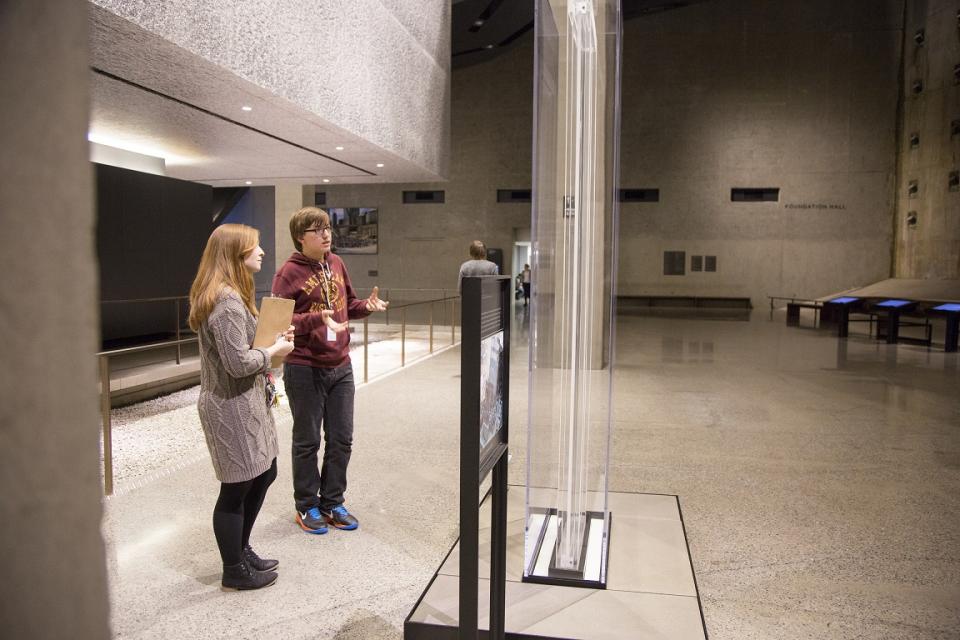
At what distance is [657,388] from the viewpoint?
27.7ft

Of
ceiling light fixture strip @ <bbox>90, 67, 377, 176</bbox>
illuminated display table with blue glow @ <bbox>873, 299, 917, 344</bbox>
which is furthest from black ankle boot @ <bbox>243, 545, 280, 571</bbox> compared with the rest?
illuminated display table with blue glow @ <bbox>873, 299, 917, 344</bbox>

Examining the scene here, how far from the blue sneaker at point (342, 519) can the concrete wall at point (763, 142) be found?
826 inches

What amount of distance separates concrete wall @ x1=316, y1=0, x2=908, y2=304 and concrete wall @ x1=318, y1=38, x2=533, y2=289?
0.05 meters

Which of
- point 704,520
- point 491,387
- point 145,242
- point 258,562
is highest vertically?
point 145,242

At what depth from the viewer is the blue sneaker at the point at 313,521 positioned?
3858 mm

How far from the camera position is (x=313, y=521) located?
3863 mm

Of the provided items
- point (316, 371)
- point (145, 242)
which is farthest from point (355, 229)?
point (316, 371)

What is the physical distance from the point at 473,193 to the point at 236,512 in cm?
2174

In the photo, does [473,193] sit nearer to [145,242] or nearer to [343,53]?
[145,242]

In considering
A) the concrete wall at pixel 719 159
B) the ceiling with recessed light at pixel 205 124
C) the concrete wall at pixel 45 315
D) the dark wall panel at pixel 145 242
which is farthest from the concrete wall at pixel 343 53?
the concrete wall at pixel 719 159

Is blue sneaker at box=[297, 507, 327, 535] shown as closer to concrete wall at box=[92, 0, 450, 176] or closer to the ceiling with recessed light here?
the ceiling with recessed light

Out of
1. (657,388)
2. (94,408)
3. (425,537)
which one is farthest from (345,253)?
(94,408)

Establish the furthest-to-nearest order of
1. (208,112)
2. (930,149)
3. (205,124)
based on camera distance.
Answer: (930,149) → (205,124) → (208,112)

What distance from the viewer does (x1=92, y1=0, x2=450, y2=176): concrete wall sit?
4.93 m
